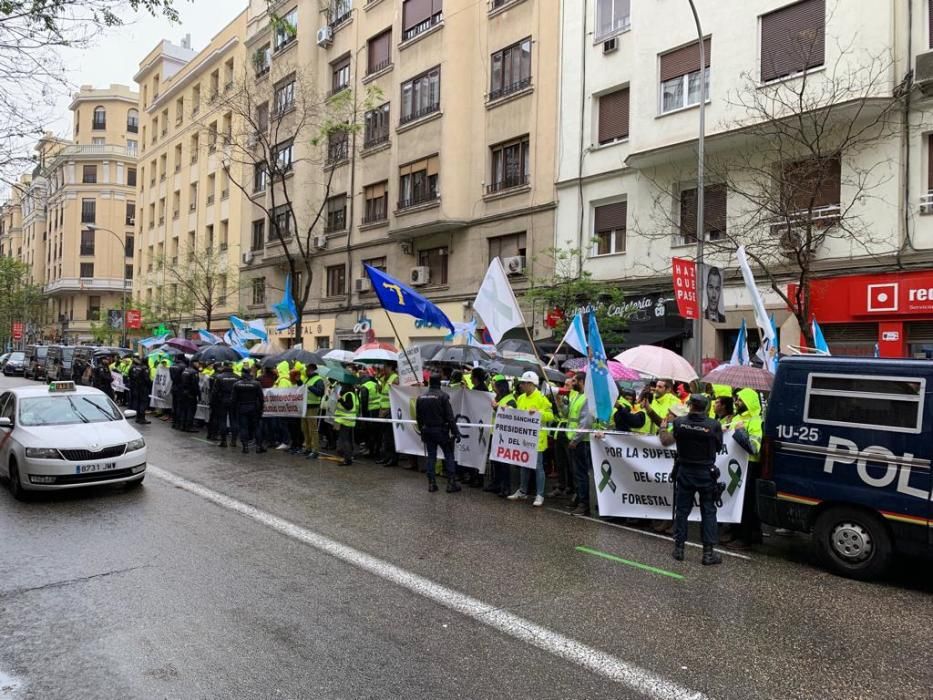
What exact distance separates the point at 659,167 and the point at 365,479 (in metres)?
13.1

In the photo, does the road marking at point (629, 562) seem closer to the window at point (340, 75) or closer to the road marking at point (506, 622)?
the road marking at point (506, 622)

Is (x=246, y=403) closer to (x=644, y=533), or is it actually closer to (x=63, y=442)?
(x=63, y=442)

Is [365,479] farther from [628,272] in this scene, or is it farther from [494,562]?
[628,272]

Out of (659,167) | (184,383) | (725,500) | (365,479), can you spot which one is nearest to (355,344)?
(184,383)

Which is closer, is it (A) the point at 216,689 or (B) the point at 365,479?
(A) the point at 216,689

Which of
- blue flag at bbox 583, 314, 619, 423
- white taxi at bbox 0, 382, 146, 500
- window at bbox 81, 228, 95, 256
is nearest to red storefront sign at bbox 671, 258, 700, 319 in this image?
blue flag at bbox 583, 314, 619, 423

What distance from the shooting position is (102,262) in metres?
74.6

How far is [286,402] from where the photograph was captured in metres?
14.0

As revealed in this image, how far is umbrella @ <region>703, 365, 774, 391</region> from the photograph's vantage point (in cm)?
873

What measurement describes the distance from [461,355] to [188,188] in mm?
37758

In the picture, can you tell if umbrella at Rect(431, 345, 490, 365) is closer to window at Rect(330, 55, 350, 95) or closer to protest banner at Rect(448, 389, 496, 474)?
protest banner at Rect(448, 389, 496, 474)

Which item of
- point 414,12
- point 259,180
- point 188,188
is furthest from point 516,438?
point 188,188

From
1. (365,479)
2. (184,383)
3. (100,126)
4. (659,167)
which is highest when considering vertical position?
(100,126)

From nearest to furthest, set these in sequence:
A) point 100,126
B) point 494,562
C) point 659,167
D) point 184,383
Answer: point 494,562 → point 184,383 → point 659,167 → point 100,126
